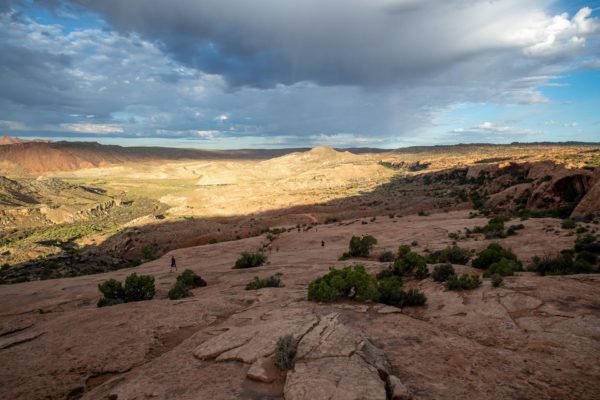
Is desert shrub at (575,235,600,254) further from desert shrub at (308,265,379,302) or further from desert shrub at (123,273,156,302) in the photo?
desert shrub at (123,273,156,302)

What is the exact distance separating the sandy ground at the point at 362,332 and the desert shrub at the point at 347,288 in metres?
0.49

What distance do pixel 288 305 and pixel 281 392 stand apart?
505 centimetres

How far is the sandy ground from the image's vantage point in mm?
5871

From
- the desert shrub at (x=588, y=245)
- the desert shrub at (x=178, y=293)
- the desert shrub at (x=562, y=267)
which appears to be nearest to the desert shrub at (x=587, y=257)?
the desert shrub at (x=562, y=267)

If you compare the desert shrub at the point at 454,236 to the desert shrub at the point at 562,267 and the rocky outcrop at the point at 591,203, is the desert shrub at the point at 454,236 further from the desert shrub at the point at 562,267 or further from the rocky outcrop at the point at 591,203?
the desert shrub at the point at 562,267

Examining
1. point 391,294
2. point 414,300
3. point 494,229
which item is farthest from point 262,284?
point 494,229

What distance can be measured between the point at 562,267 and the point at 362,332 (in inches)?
390

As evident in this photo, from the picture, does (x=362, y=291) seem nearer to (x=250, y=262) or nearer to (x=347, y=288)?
(x=347, y=288)

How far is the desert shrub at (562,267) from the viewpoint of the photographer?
41.6ft

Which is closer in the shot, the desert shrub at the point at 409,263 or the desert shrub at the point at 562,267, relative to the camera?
the desert shrub at the point at 562,267

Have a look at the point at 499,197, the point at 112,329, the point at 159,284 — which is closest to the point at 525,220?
the point at 499,197

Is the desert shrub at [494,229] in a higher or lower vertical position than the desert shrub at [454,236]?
higher

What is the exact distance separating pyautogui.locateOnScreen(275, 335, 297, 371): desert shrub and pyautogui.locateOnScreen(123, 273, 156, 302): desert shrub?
10.2 metres

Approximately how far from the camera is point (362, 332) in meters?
7.97
